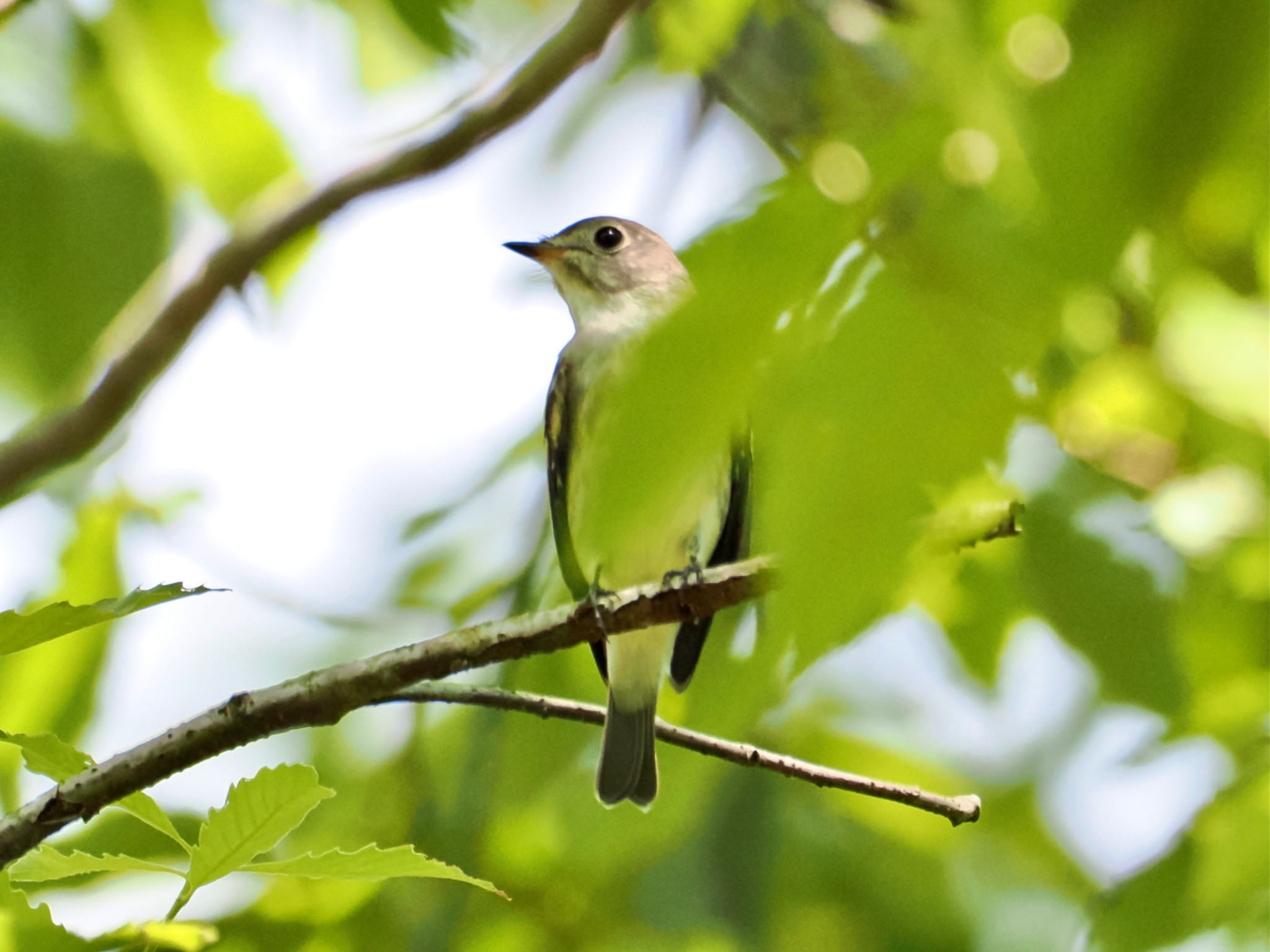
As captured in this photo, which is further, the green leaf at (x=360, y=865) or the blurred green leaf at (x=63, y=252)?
the blurred green leaf at (x=63, y=252)

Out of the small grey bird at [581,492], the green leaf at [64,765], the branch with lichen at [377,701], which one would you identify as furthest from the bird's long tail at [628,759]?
the green leaf at [64,765]

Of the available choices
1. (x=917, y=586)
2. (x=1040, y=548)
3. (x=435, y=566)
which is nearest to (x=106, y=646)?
(x=435, y=566)

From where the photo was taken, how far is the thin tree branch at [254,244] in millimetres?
1616

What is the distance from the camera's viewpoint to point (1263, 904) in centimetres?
186

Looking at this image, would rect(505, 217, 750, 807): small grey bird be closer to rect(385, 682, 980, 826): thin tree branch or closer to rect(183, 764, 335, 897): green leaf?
rect(385, 682, 980, 826): thin tree branch

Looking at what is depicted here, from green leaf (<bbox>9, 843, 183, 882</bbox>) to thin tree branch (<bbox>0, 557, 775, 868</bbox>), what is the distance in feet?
0.07

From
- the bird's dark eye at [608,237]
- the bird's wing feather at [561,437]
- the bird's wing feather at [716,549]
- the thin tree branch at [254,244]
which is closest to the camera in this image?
the thin tree branch at [254,244]

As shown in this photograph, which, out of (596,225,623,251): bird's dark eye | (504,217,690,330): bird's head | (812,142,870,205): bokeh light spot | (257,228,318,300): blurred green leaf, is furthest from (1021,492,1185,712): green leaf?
(596,225,623,251): bird's dark eye

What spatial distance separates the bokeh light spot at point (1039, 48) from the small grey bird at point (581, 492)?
5.37 ft

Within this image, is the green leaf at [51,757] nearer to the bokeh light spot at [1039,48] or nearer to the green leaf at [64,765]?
the green leaf at [64,765]

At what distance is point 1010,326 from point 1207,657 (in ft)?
6.65

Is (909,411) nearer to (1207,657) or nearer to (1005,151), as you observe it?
Answer: (1005,151)

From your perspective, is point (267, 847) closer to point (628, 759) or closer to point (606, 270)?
point (628, 759)

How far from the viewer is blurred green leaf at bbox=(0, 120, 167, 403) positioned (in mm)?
2436
